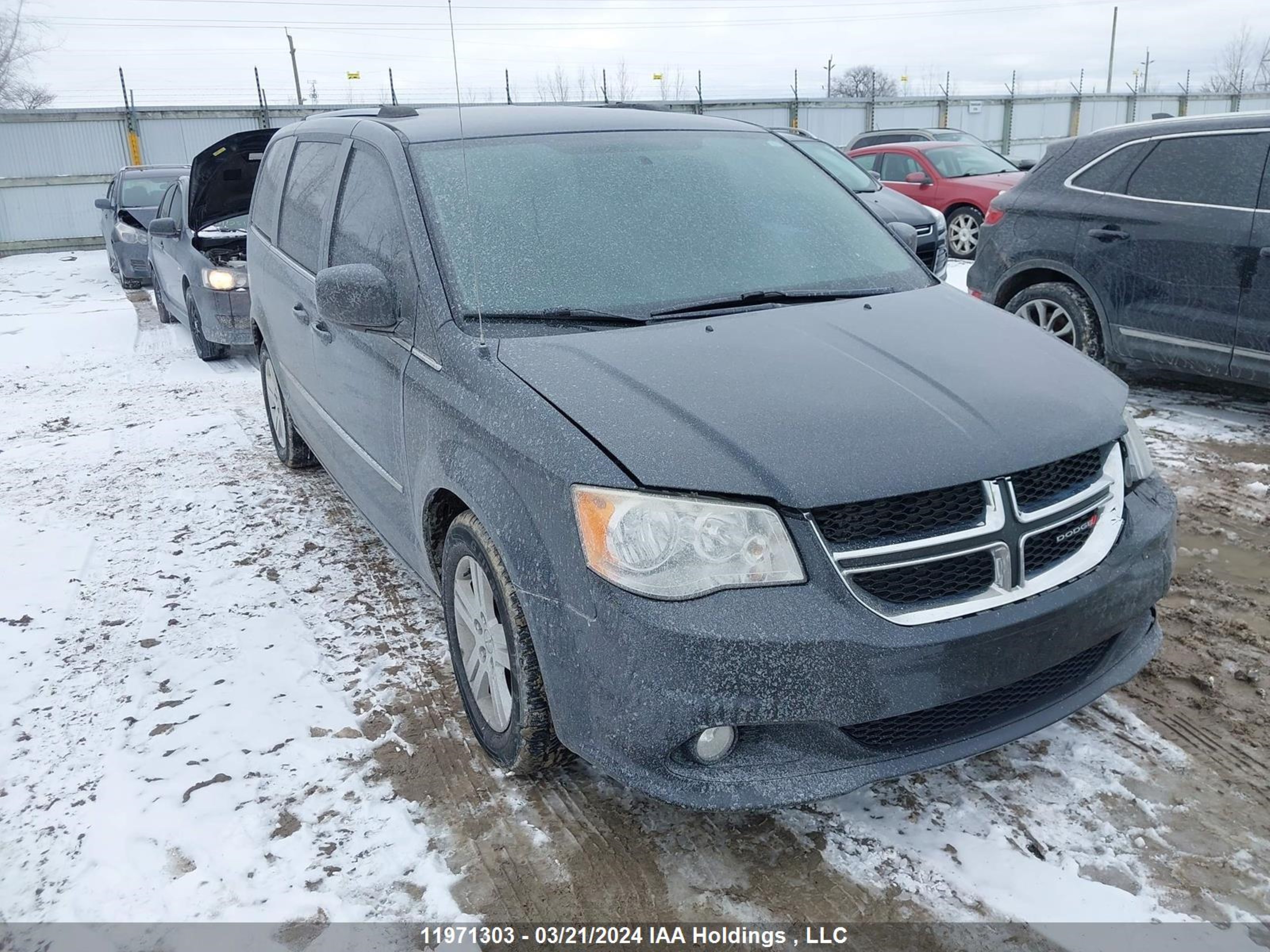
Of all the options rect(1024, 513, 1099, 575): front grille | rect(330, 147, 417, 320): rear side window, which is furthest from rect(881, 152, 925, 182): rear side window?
rect(1024, 513, 1099, 575): front grille

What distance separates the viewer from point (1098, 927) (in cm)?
219

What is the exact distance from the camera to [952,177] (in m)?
13.1

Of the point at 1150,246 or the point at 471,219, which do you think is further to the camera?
the point at 1150,246

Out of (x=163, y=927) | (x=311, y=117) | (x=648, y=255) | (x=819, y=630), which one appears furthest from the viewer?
(x=311, y=117)

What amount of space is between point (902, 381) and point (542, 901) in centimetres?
157

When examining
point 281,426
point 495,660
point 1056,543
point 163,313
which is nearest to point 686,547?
point 495,660

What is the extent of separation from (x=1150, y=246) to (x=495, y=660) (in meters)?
4.85

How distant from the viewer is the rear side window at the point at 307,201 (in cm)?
400

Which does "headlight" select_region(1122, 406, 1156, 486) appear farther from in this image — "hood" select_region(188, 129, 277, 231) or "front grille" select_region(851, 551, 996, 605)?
"hood" select_region(188, 129, 277, 231)

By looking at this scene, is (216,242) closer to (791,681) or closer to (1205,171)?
(1205,171)

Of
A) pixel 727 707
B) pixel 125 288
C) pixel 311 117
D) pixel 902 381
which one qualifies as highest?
pixel 311 117

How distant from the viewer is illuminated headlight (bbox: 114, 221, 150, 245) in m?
12.9

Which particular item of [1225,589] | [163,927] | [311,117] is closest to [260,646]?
[163,927]

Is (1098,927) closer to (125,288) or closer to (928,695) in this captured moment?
(928,695)
